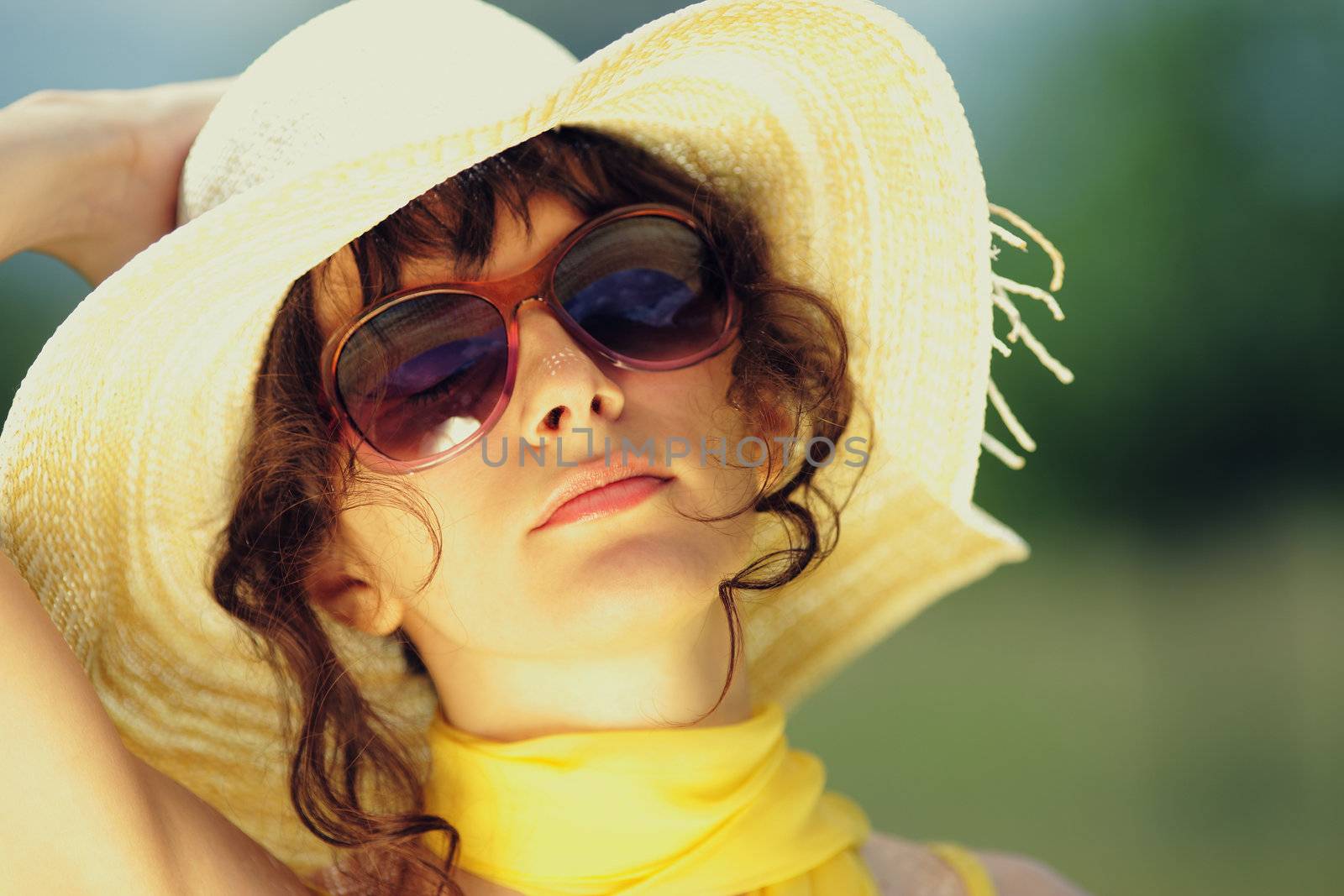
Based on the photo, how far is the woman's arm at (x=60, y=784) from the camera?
100 centimetres

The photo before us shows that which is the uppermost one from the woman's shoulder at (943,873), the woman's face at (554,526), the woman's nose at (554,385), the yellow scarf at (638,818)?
the woman's nose at (554,385)

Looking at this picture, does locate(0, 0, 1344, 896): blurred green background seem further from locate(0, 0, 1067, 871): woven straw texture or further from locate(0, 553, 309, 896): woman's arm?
locate(0, 553, 309, 896): woman's arm

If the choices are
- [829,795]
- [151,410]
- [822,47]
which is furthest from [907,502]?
[151,410]

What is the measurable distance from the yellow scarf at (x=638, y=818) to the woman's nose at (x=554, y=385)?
1.05 ft

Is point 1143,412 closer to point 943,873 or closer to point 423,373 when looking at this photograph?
point 943,873

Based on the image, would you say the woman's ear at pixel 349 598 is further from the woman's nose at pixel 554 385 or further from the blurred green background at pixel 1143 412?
the blurred green background at pixel 1143 412

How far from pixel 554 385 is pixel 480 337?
0.28ft

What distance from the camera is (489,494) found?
117cm

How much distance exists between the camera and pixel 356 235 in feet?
3.56

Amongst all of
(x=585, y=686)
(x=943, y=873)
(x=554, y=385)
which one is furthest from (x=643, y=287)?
(x=943, y=873)

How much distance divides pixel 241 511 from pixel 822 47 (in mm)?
773

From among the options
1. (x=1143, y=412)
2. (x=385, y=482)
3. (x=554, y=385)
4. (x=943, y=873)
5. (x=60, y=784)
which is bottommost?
(x=1143, y=412)

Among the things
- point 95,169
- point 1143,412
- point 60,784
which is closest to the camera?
point 60,784

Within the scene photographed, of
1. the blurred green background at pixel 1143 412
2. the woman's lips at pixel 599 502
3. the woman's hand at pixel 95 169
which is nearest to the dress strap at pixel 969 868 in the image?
the woman's lips at pixel 599 502
